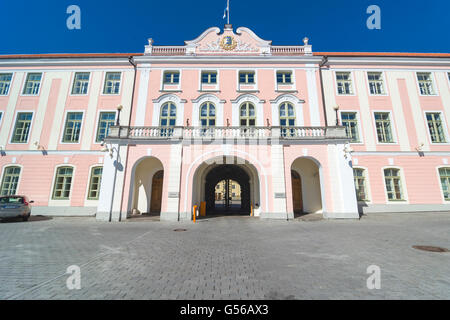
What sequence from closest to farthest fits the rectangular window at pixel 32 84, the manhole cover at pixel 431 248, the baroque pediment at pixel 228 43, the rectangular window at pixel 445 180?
1. the manhole cover at pixel 431 248
2. the rectangular window at pixel 445 180
3. the rectangular window at pixel 32 84
4. the baroque pediment at pixel 228 43

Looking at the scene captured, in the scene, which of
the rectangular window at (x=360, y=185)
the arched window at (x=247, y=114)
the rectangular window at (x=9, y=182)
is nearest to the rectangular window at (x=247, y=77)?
the arched window at (x=247, y=114)

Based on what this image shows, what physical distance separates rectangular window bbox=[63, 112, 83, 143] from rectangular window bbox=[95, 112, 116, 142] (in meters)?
1.67

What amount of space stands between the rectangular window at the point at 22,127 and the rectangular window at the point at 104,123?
19.4ft

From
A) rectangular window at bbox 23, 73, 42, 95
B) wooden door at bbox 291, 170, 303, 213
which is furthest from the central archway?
rectangular window at bbox 23, 73, 42, 95

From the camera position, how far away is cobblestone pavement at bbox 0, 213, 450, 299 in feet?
10.4

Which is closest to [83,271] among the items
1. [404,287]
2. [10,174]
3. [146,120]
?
[404,287]

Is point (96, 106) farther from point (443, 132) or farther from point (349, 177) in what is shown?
point (443, 132)

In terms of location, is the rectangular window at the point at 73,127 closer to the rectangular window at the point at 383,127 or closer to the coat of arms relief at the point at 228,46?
the coat of arms relief at the point at 228,46

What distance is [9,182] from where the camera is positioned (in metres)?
15.0

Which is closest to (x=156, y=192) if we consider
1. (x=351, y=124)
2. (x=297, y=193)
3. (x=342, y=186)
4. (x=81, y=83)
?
(x=297, y=193)

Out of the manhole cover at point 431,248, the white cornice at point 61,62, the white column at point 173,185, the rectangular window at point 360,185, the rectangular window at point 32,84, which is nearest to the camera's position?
the manhole cover at point 431,248

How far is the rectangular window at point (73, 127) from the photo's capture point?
15.8 meters

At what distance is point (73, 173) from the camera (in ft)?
49.1
